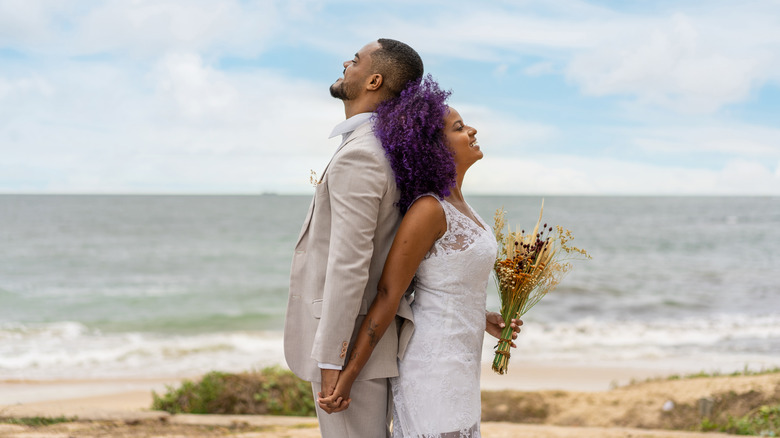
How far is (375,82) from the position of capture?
7.66 feet

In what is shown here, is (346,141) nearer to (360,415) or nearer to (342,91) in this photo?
(342,91)

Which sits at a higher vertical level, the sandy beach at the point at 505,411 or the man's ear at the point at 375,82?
the man's ear at the point at 375,82

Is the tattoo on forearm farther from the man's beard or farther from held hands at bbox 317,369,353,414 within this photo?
the man's beard

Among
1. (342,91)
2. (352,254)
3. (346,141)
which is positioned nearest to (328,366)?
(352,254)

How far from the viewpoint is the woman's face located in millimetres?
2275

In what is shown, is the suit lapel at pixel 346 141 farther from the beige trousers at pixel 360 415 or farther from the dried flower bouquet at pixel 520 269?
the dried flower bouquet at pixel 520 269

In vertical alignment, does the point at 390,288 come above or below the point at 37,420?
above

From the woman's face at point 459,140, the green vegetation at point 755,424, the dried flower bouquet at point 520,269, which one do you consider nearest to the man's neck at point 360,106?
the woman's face at point 459,140

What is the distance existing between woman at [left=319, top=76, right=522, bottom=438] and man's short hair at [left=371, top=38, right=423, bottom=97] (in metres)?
0.09

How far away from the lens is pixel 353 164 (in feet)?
6.95

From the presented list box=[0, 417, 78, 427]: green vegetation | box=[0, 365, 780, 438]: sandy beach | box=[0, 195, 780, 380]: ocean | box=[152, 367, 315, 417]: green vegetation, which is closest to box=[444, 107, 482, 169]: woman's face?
box=[0, 365, 780, 438]: sandy beach

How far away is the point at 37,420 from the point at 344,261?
13.3 ft

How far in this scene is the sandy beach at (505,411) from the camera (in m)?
4.65

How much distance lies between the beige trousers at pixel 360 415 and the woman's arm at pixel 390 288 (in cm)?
10
